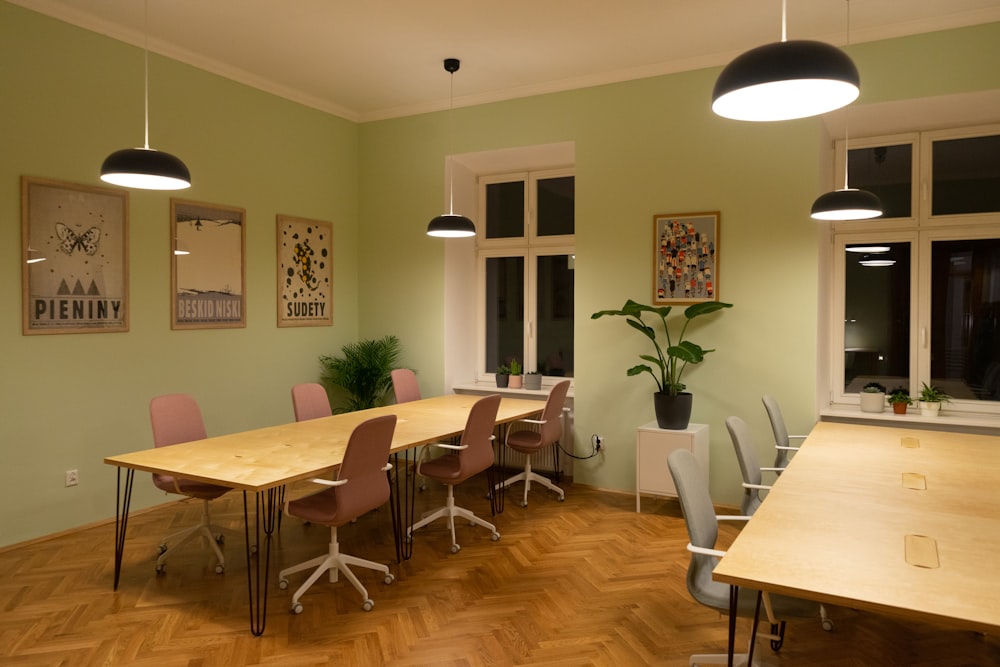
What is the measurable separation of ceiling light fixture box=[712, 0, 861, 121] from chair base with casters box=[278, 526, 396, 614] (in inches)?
110

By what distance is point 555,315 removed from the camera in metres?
6.59

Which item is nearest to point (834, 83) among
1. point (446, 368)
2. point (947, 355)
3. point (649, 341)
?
point (649, 341)

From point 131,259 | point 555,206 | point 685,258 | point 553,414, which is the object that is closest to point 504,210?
point 555,206

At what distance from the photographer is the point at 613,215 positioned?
566cm

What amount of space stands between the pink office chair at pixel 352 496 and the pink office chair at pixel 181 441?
63 centimetres

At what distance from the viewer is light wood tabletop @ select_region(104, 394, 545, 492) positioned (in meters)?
3.18

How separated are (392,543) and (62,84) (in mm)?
3673

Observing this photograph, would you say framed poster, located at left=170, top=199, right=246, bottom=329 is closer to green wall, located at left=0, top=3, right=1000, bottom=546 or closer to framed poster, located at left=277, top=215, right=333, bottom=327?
green wall, located at left=0, top=3, right=1000, bottom=546

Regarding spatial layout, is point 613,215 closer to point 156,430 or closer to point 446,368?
point 446,368

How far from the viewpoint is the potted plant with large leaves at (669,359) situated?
502cm

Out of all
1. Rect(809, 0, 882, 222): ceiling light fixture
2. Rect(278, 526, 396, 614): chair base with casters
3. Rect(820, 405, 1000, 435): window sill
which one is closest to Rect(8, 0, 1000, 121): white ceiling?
Rect(809, 0, 882, 222): ceiling light fixture

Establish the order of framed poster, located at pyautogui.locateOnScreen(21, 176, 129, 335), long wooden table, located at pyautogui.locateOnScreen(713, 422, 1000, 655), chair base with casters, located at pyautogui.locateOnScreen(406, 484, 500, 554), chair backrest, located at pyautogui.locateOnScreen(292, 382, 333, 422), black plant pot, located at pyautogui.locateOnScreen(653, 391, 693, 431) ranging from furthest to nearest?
black plant pot, located at pyautogui.locateOnScreen(653, 391, 693, 431)
chair backrest, located at pyautogui.locateOnScreen(292, 382, 333, 422)
chair base with casters, located at pyautogui.locateOnScreen(406, 484, 500, 554)
framed poster, located at pyautogui.locateOnScreen(21, 176, 129, 335)
long wooden table, located at pyautogui.locateOnScreen(713, 422, 1000, 655)

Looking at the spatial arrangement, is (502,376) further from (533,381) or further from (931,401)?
(931,401)

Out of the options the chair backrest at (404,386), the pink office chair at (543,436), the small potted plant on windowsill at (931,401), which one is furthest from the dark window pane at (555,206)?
the small potted plant on windowsill at (931,401)
